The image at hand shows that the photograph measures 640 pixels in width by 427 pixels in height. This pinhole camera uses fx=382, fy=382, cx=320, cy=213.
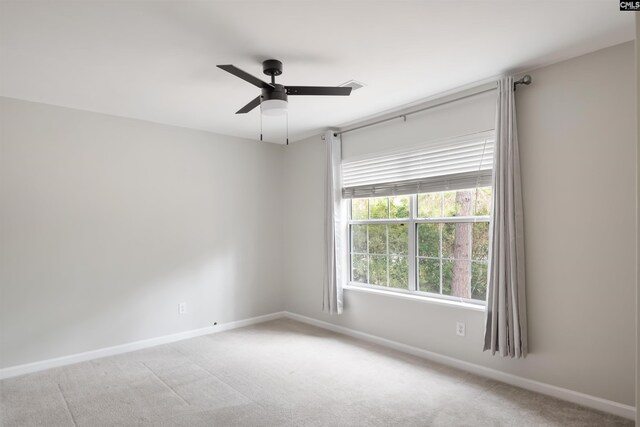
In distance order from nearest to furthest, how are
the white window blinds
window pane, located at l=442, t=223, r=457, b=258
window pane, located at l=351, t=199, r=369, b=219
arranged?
the white window blinds < window pane, located at l=442, t=223, r=457, b=258 < window pane, located at l=351, t=199, r=369, b=219

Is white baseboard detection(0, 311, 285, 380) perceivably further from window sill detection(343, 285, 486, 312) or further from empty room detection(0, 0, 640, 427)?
window sill detection(343, 285, 486, 312)

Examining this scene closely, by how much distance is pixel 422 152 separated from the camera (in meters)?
3.86

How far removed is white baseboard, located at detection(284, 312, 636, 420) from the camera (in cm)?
265

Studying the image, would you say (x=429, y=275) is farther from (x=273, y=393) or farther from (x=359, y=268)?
(x=273, y=393)

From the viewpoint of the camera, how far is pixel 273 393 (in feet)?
10.0

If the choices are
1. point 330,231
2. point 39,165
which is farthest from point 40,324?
point 330,231

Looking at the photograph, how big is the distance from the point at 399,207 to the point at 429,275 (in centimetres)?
80

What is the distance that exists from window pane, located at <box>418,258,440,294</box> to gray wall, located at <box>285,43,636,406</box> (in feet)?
1.69

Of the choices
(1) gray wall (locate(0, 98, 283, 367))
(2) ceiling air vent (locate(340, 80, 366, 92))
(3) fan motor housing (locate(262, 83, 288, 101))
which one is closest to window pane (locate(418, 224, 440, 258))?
(2) ceiling air vent (locate(340, 80, 366, 92))

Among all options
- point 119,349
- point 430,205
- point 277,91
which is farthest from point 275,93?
point 119,349

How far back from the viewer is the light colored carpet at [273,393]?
266cm

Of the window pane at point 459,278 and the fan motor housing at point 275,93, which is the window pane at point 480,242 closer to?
the window pane at point 459,278

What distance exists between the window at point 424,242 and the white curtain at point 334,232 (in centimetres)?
13

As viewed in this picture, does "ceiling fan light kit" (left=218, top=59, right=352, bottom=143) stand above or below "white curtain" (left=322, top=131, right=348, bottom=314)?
above
